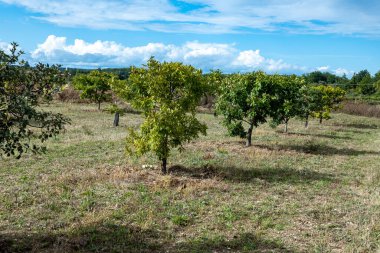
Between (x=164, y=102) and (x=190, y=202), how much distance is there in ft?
17.5

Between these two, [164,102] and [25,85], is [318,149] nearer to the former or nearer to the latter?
[164,102]

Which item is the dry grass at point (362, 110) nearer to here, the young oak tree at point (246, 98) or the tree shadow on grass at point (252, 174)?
the young oak tree at point (246, 98)

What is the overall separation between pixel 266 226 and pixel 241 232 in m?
1.02

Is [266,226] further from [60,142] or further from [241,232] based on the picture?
[60,142]

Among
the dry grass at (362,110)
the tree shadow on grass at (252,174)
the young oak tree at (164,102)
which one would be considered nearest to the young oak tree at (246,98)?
the tree shadow on grass at (252,174)

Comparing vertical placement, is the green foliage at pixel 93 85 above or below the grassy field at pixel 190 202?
above

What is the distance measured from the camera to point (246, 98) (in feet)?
87.1

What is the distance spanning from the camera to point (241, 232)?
1194cm

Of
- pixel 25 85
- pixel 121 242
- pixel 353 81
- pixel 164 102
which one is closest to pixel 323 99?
pixel 164 102

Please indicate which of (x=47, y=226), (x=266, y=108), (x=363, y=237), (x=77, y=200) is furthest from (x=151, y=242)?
(x=266, y=108)

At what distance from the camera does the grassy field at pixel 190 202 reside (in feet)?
36.4

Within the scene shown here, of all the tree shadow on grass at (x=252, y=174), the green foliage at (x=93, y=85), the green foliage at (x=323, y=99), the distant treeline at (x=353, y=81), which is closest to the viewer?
the tree shadow on grass at (x=252, y=174)

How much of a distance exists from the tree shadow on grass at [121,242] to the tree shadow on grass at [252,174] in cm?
690

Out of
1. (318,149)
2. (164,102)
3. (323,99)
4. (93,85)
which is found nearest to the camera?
(164,102)
